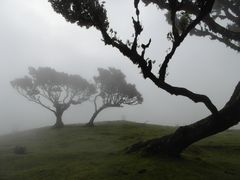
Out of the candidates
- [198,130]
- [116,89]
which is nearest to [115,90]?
[116,89]

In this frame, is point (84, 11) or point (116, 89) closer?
point (84, 11)

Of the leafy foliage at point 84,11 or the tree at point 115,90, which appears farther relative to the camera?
the tree at point 115,90

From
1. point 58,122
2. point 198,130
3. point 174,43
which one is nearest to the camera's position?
point 174,43

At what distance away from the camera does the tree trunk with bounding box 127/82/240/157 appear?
2252 centimetres

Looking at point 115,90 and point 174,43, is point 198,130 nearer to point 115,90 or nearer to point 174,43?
point 174,43

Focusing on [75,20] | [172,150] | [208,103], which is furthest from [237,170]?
[75,20]

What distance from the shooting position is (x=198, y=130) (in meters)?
23.9

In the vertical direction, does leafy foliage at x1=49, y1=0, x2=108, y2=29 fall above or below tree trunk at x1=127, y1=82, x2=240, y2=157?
above

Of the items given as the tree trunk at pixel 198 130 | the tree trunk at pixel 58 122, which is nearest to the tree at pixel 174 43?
the tree trunk at pixel 198 130

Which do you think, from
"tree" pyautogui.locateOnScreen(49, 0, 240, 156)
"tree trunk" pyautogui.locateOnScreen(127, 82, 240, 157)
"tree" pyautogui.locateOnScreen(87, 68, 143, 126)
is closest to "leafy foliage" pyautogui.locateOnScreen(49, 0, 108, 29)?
"tree" pyautogui.locateOnScreen(49, 0, 240, 156)

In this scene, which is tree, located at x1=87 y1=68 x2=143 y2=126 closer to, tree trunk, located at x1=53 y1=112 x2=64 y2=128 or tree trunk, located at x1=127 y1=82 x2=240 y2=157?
tree trunk, located at x1=53 y1=112 x2=64 y2=128

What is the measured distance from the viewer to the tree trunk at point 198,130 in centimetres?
2252

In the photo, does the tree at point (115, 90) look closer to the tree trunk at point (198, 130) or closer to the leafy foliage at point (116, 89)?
the leafy foliage at point (116, 89)

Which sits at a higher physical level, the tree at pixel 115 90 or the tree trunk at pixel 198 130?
the tree at pixel 115 90
